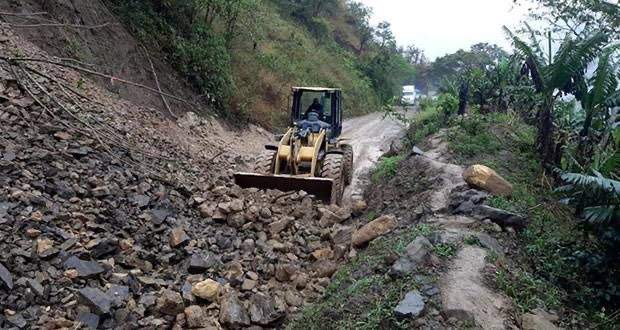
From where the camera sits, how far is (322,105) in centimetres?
1052

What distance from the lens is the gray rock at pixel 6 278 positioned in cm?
412

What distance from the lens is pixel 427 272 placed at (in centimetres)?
475

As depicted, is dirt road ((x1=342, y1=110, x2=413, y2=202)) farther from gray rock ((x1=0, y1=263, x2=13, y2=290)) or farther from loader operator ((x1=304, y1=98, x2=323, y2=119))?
gray rock ((x1=0, y1=263, x2=13, y2=290))

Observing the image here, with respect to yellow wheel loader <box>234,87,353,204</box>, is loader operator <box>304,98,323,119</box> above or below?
above

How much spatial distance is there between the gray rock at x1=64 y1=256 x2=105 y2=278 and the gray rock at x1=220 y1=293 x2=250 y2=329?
121cm

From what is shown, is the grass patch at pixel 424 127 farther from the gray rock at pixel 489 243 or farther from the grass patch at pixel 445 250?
the grass patch at pixel 445 250

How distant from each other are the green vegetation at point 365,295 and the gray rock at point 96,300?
65.2 inches

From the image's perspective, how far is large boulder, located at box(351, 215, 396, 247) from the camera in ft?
20.6

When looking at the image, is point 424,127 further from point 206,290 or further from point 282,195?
point 206,290

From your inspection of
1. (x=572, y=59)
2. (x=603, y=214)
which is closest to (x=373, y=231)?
(x=603, y=214)

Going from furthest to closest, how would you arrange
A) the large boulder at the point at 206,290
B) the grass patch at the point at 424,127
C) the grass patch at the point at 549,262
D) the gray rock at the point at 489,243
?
the grass patch at the point at 424,127, the gray rock at the point at 489,243, the large boulder at the point at 206,290, the grass patch at the point at 549,262

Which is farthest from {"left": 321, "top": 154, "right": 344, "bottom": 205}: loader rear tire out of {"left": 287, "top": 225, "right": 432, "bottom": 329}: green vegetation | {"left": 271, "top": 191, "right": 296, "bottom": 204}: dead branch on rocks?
{"left": 287, "top": 225, "right": 432, "bottom": 329}: green vegetation

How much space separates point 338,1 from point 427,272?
3979 centimetres

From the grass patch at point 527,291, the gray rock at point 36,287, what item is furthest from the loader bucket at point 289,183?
the gray rock at point 36,287
